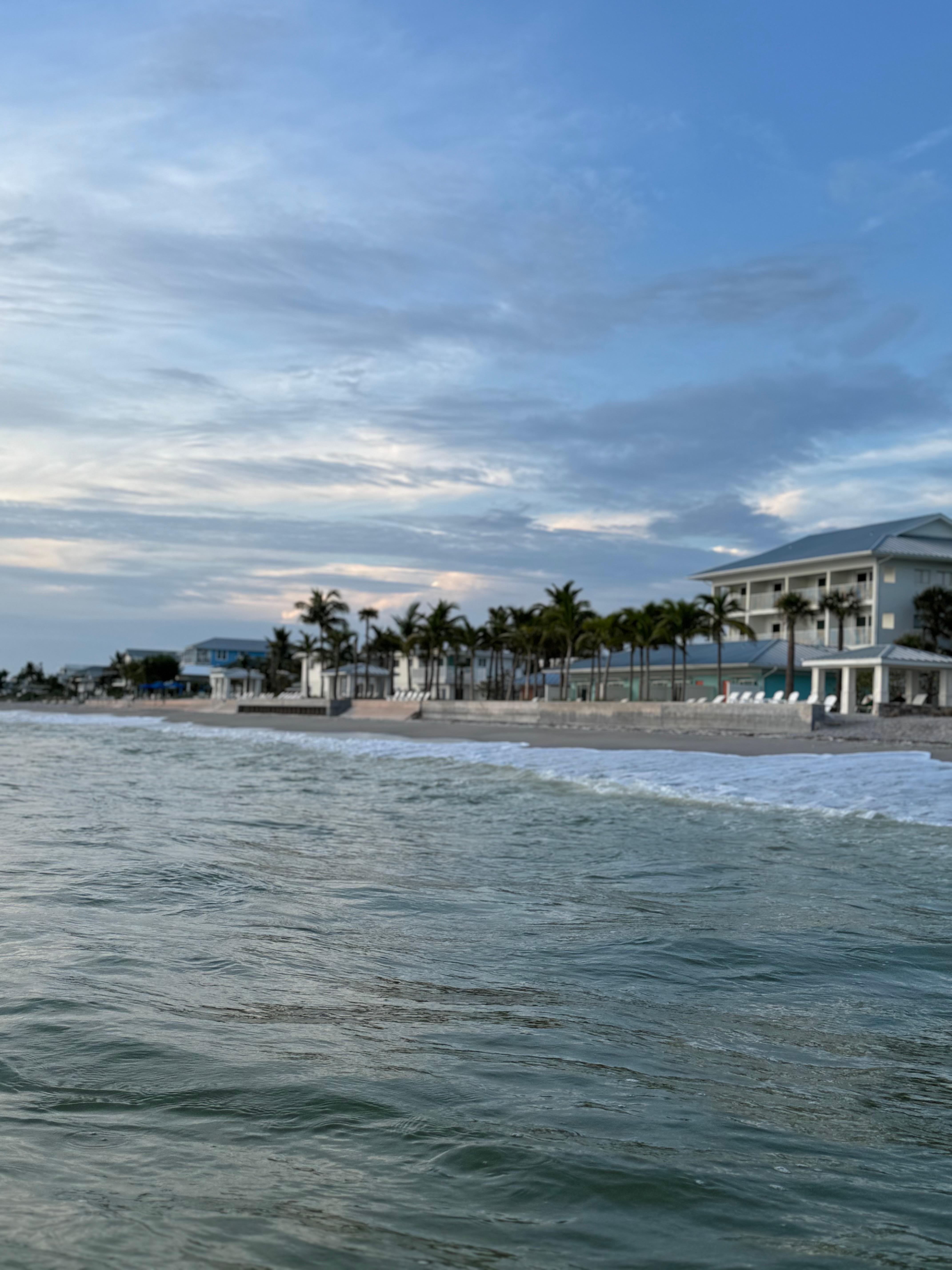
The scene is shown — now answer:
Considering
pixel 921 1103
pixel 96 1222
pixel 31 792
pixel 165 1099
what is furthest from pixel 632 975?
pixel 31 792

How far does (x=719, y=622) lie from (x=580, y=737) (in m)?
24.0

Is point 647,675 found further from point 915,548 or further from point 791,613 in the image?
point 915,548

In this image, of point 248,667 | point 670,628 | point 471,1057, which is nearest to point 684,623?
point 670,628

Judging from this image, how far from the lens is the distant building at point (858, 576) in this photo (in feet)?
198

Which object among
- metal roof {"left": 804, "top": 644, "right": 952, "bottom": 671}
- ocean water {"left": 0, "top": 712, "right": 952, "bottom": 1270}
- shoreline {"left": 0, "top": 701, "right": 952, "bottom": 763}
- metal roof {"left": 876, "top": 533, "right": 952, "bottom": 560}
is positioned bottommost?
shoreline {"left": 0, "top": 701, "right": 952, "bottom": 763}

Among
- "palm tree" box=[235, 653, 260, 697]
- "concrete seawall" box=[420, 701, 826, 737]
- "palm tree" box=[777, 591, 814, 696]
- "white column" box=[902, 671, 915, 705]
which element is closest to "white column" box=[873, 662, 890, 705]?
"concrete seawall" box=[420, 701, 826, 737]

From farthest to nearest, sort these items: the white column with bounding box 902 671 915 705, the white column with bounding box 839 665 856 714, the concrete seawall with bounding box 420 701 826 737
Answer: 1. the white column with bounding box 902 671 915 705
2. the white column with bounding box 839 665 856 714
3. the concrete seawall with bounding box 420 701 826 737

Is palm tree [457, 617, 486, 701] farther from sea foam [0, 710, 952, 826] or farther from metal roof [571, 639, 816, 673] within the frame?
sea foam [0, 710, 952, 826]

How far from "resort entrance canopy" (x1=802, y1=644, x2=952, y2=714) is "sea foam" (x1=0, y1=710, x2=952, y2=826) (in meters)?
16.2

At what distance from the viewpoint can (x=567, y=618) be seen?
73.9 metres

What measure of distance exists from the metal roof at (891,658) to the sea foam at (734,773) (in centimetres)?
1648

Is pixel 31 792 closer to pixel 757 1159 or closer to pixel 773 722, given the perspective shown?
pixel 757 1159

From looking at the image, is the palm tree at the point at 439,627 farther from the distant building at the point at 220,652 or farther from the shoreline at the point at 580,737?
the distant building at the point at 220,652

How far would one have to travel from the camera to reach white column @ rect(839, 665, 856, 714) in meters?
44.6
